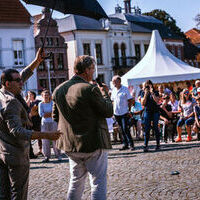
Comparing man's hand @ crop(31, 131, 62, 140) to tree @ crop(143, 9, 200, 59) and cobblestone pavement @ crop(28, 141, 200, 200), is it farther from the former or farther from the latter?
tree @ crop(143, 9, 200, 59)

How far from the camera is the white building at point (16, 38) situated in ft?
130

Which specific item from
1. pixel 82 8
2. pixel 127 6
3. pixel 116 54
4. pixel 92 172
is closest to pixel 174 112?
pixel 82 8

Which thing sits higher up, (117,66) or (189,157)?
(117,66)

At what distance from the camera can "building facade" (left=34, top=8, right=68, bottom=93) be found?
4419cm

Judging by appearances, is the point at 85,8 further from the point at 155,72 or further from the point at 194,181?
the point at 155,72

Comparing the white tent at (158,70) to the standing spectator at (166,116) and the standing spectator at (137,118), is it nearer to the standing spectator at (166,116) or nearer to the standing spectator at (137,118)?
the standing spectator at (137,118)

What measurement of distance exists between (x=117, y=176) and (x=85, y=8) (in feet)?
12.4

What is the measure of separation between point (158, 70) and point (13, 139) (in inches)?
656

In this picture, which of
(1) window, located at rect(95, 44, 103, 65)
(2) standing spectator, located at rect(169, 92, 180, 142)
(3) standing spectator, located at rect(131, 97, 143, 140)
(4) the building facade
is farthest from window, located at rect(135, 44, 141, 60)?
(2) standing spectator, located at rect(169, 92, 180, 142)

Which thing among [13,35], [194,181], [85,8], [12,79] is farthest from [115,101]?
[13,35]

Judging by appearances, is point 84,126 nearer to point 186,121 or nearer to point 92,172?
point 92,172

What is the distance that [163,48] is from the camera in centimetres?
2273

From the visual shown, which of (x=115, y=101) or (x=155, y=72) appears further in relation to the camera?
(x=155, y=72)

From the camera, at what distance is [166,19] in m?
66.9
